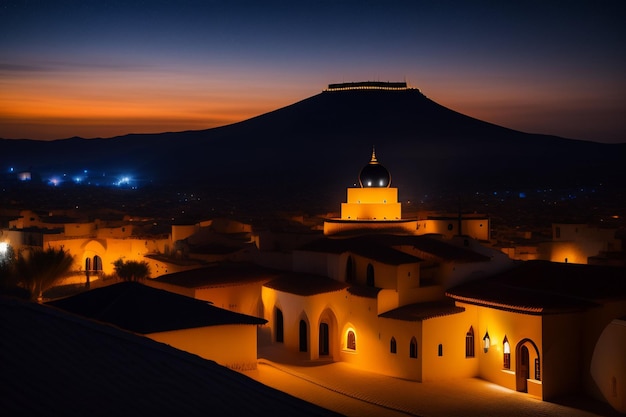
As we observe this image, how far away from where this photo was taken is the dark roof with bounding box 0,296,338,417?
656 cm

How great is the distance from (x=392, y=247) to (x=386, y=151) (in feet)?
256

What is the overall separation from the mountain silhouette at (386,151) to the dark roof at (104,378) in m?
86.0

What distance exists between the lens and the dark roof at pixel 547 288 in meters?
20.0

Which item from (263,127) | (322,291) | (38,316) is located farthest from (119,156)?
(38,316)

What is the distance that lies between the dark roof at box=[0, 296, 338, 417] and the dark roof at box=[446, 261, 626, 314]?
1342cm

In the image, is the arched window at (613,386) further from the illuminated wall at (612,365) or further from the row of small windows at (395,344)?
the row of small windows at (395,344)

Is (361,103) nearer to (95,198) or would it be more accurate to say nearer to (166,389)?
(95,198)

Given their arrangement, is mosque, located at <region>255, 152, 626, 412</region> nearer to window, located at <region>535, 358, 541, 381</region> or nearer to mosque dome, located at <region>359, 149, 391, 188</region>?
window, located at <region>535, 358, 541, 381</region>

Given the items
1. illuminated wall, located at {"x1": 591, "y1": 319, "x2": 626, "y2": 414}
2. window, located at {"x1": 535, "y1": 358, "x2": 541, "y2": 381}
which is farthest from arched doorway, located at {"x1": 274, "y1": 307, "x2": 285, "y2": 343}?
illuminated wall, located at {"x1": 591, "y1": 319, "x2": 626, "y2": 414}

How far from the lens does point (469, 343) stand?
21609 millimetres

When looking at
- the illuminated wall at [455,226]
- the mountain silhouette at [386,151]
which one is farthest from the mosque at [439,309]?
the mountain silhouette at [386,151]

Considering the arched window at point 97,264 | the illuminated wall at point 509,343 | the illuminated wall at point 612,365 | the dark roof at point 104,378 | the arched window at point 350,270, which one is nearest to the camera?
the dark roof at point 104,378

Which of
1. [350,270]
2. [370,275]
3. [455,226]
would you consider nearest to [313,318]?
[370,275]

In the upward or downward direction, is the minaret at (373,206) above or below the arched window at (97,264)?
above
